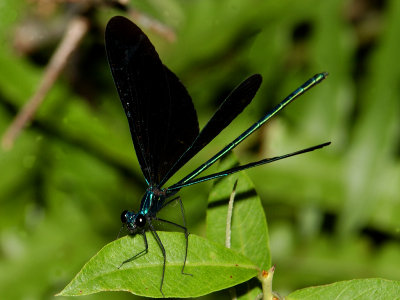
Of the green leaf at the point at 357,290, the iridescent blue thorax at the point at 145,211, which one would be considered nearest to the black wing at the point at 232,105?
the iridescent blue thorax at the point at 145,211

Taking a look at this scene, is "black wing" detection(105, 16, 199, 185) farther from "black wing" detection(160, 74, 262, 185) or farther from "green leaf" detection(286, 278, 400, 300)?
"green leaf" detection(286, 278, 400, 300)

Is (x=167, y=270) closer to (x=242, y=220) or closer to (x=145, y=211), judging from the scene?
(x=242, y=220)

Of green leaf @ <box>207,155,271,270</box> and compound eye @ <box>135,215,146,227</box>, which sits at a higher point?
compound eye @ <box>135,215,146,227</box>

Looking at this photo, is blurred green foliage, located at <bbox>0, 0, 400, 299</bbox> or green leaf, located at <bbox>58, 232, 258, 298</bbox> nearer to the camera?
green leaf, located at <bbox>58, 232, 258, 298</bbox>

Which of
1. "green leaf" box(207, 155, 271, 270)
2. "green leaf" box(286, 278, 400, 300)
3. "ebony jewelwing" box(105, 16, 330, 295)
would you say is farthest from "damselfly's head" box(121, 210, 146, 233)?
"green leaf" box(286, 278, 400, 300)

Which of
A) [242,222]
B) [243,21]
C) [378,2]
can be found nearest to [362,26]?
[378,2]
